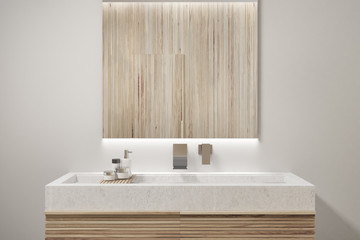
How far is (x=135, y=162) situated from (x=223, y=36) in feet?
3.43

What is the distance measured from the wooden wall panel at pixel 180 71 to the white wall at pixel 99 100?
3.9 inches

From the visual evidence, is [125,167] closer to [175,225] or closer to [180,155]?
[180,155]

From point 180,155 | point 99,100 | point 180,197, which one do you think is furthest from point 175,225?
point 99,100

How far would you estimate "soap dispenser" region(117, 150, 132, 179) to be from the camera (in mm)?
2011

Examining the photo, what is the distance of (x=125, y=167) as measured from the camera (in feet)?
6.72

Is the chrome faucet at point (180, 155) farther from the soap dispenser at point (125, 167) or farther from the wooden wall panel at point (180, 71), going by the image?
the soap dispenser at point (125, 167)

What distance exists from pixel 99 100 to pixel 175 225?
3.24ft

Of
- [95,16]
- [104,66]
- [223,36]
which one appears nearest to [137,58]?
[104,66]

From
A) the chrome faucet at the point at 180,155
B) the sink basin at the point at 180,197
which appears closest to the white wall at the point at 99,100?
the chrome faucet at the point at 180,155

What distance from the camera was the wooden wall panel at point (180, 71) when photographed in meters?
2.17

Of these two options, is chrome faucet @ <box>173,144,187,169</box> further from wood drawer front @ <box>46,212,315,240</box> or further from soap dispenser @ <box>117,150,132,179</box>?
wood drawer front @ <box>46,212,315,240</box>

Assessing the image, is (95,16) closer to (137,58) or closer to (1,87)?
(137,58)

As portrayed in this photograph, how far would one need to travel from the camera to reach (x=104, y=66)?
2.16m

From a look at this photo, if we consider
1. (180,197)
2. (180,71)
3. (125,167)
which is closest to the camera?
(180,197)
